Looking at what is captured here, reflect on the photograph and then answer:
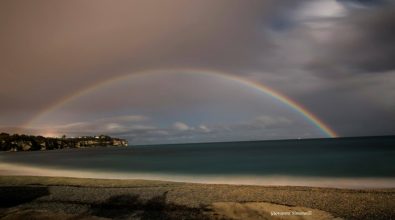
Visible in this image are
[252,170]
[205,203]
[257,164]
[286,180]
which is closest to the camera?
[205,203]

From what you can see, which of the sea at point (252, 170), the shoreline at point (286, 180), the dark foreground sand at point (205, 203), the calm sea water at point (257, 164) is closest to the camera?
the dark foreground sand at point (205, 203)

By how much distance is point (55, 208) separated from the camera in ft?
62.5

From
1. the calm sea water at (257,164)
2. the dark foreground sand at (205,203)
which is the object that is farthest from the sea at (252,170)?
the dark foreground sand at (205,203)

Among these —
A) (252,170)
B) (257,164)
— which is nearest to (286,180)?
(252,170)

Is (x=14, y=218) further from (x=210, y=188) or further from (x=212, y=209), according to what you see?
(x=210, y=188)

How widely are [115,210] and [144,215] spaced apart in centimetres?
225

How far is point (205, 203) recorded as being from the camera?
18844 millimetres

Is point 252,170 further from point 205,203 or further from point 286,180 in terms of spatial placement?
point 205,203

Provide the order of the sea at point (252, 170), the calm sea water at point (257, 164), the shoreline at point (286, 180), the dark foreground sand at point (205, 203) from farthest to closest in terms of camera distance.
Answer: the calm sea water at point (257, 164)
the sea at point (252, 170)
the shoreline at point (286, 180)
the dark foreground sand at point (205, 203)

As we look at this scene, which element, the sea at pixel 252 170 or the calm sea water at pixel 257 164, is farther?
the calm sea water at pixel 257 164

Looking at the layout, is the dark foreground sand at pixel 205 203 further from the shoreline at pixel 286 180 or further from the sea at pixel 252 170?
the sea at pixel 252 170

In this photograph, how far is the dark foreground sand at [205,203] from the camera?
1625 centimetres

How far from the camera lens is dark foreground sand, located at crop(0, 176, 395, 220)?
16250mm

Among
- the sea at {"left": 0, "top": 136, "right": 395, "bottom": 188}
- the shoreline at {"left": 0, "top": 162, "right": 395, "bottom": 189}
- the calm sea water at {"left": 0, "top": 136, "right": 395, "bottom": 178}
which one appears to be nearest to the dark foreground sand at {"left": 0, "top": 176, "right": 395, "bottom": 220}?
the shoreline at {"left": 0, "top": 162, "right": 395, "bottom": 189}
